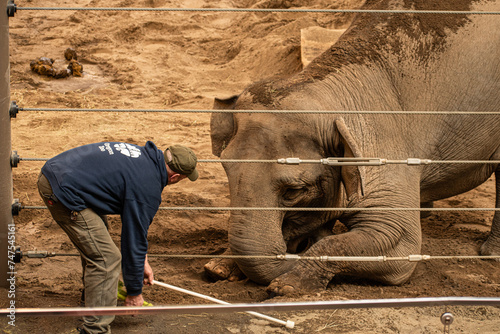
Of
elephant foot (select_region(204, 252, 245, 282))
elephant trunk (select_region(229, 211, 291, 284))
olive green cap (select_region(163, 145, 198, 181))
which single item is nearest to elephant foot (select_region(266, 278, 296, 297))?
elephant trunk (select_region(229, 211, 291, 284))

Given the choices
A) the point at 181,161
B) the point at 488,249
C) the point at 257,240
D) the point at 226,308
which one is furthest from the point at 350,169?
the point at 226,308

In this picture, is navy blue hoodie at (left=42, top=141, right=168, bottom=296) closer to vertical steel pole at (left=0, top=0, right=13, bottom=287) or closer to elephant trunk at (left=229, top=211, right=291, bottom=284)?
vertical steel pole at (left=0, top=0, right=13, bottom=287)

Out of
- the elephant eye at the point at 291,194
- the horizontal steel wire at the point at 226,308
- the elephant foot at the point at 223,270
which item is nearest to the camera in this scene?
the horizontal steel wire at the point at 226,308

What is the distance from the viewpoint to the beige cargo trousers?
3.17 m

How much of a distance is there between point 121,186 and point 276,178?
137 cm

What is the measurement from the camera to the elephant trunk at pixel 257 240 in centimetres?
421

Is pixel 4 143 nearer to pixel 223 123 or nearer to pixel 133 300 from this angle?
pixel 133 300

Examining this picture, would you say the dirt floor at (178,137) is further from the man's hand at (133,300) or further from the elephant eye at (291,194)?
the elephant eye at (291,194)

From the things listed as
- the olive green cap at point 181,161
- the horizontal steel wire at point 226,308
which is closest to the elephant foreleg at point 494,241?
the olive green cap at point 181,161

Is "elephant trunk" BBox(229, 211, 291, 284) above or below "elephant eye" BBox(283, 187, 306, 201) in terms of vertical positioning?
below

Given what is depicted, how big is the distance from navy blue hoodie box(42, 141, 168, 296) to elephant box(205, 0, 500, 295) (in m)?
1.15

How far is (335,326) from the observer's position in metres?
3.48

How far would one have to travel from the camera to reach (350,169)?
4406 mm

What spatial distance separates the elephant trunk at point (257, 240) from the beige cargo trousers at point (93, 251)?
1138 mm
